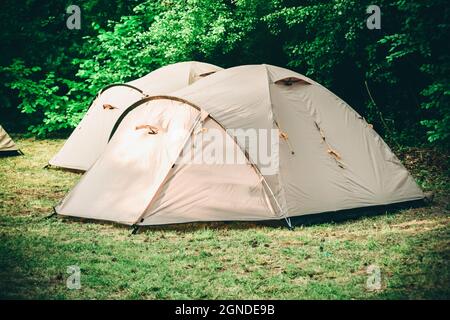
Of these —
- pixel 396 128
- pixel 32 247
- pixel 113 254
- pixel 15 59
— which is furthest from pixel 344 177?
pixel 15 59

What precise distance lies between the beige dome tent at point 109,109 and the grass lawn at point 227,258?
2.94 m

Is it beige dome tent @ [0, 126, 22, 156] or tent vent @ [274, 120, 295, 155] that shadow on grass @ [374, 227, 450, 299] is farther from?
beige dome tent @ [0, 126, 22, 156]

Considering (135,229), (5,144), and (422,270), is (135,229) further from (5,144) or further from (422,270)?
(5,144)

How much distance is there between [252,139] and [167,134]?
1.01 m

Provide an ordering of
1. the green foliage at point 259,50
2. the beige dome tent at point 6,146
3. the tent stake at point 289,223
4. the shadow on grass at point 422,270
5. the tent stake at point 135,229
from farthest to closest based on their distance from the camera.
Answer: the beige dome tent at point 6,146 → the green foliage at point 259,50 → the tent stake at point 289,223 → the tent stake at point 135,229 → the shadow on grass at point 422,270

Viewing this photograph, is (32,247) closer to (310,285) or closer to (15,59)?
(310,285)

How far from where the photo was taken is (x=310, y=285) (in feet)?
18.3

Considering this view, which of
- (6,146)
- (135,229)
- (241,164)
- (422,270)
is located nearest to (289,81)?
(241,164)

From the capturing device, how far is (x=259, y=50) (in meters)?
14.8

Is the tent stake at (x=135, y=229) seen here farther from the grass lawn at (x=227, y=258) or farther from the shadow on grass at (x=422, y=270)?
the shadow on grass at (x=422, y=270)

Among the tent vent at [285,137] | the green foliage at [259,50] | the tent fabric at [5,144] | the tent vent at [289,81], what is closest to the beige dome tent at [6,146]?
Answer: the tent fabric at [5,144]

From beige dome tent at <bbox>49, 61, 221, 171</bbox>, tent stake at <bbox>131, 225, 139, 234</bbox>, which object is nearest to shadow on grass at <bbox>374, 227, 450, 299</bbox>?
tent stake at <bbox>131, 225, 139, 234</bbox>

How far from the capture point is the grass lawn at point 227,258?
544 cm
